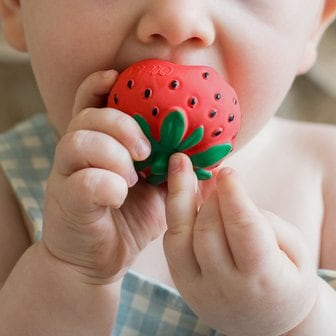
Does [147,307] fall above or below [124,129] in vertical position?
below

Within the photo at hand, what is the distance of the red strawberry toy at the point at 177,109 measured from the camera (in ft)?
2.10

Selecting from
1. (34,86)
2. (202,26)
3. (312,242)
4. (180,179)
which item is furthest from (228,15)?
(34,86)

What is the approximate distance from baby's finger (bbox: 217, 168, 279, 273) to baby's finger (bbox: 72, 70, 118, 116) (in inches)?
5.7

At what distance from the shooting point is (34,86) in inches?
53.9

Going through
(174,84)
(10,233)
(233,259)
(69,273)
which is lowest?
(10,233)

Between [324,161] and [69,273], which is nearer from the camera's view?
[69,273]

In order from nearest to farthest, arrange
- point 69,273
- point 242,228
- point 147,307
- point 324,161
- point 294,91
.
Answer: point 242,228 < point 69,273 < point 147,307 < point 324,161 < point 294,91

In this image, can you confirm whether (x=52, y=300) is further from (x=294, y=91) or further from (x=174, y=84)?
(x=294, y=91)

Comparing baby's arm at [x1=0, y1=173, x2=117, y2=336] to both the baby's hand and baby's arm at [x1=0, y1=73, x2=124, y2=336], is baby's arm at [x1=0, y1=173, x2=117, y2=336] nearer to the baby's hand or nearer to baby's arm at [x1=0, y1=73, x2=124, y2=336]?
baby's arm at [x1=0, y1=73, x2=124, y2=336]

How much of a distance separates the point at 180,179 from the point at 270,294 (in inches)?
4.9

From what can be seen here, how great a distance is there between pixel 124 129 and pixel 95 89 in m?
0.08

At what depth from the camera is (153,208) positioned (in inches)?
29.9

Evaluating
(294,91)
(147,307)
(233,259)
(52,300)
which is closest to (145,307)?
(147,307)

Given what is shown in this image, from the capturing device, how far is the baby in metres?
0.64
